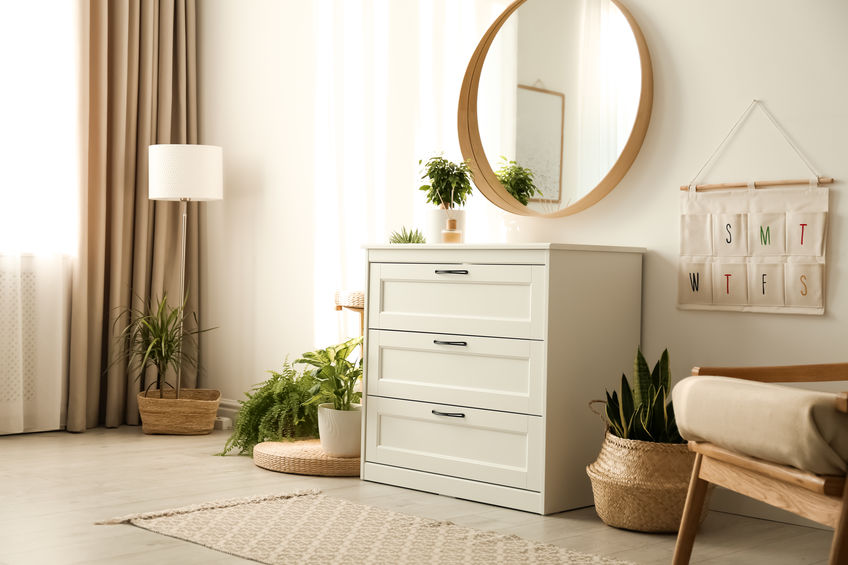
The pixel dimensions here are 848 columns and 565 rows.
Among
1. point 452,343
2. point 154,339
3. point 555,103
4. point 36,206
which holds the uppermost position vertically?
point 555,103

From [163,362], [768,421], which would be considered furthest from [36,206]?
[768,421]

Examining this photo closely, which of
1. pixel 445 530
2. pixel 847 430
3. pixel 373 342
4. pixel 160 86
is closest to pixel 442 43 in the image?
pixel 373 342

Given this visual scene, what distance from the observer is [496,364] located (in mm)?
2969

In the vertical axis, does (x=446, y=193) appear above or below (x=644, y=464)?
above

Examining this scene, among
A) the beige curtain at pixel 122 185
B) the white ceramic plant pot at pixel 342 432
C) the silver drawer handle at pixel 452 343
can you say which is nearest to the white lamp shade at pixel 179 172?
the beige curtain at pixel 122 185

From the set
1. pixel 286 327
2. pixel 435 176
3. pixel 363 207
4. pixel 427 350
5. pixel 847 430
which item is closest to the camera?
pixel 847 430

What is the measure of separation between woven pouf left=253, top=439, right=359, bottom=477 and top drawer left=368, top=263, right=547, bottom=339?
1.55ft

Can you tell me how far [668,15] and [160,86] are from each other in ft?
8.19

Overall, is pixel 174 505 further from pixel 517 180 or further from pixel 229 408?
pixel 229 408

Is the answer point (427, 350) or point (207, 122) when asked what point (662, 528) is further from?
point (207, 122)

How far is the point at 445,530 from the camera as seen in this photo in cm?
261

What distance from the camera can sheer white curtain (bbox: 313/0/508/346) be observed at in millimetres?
3775

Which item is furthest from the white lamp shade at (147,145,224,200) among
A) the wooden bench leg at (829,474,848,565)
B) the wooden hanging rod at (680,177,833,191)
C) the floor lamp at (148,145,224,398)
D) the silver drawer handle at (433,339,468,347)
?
the wooden bench leg at (829,474,848,565)

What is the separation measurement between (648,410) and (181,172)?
2399mm
